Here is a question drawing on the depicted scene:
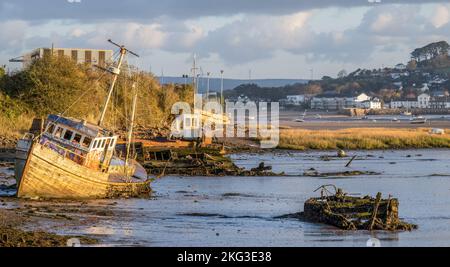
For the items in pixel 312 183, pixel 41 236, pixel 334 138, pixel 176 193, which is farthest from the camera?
pixel 334 138

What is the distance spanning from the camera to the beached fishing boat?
38094mm

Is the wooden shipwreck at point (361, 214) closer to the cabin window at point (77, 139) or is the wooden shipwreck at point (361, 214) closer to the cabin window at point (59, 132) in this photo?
the cabin window at point (77, 139)

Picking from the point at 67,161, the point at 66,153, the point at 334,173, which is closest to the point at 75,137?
the point at 66,153

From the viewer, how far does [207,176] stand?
60.2m

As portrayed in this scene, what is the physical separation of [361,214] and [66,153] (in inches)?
493

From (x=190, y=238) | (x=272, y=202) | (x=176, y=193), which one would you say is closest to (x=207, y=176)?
(x=176, y=193)

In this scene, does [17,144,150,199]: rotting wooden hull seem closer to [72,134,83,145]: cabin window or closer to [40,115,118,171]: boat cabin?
[40,115,118,171]: boat cabin

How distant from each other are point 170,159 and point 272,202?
16.9m

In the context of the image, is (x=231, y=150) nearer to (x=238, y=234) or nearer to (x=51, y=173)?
(x=51, y=173)

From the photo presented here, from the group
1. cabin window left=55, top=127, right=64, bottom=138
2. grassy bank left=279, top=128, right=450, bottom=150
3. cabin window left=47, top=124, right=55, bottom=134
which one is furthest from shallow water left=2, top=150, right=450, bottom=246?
grassy bank left=279, top=128, right=450, bottom=150

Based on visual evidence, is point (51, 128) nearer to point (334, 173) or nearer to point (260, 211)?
point (260, 211)

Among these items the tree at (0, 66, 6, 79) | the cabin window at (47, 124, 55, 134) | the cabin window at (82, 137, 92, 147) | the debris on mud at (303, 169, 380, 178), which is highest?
the tree at (0, 66, 6, 79)

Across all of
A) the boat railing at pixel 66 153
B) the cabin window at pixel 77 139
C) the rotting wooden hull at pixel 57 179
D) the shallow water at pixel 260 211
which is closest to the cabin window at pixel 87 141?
the cabin window at pixel 77 139

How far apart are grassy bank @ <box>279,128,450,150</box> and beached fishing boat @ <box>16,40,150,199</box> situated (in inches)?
2116
